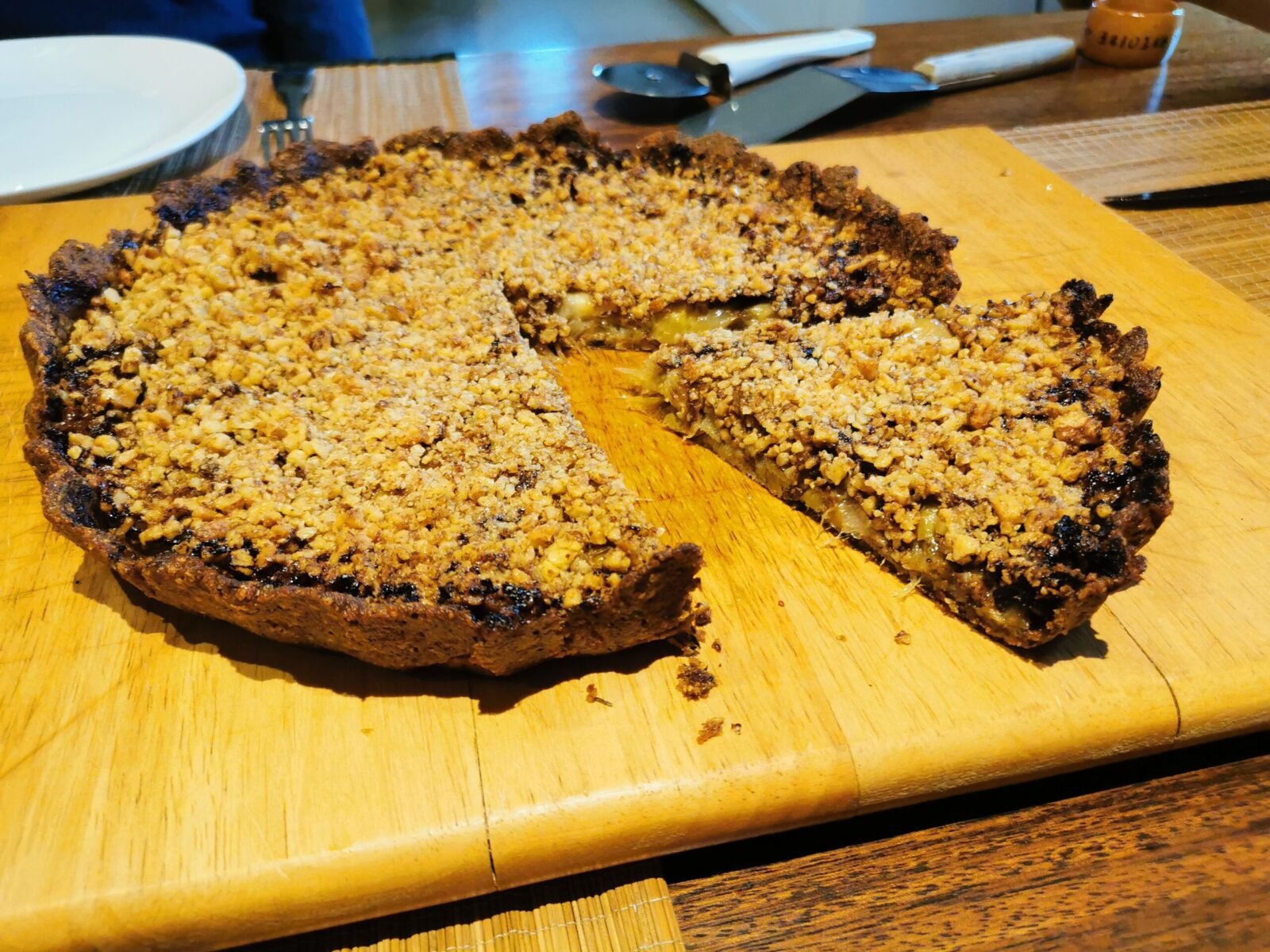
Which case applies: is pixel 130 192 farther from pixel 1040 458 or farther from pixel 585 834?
pixel 1040 458

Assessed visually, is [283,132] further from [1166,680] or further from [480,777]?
[1166,680]

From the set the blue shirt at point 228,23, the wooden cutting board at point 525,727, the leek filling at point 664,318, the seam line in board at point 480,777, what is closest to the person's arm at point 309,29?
the blue shirt at point 228,23

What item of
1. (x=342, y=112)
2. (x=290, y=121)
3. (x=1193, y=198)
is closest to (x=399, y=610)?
(x=290, y=121)

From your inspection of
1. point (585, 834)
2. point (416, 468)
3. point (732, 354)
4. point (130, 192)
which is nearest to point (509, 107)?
point (130, 192)

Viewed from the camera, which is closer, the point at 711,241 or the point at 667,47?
the point at 711,241

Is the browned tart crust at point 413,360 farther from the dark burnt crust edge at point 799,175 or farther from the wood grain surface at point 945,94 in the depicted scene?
the wood grain surface at point 945,94
